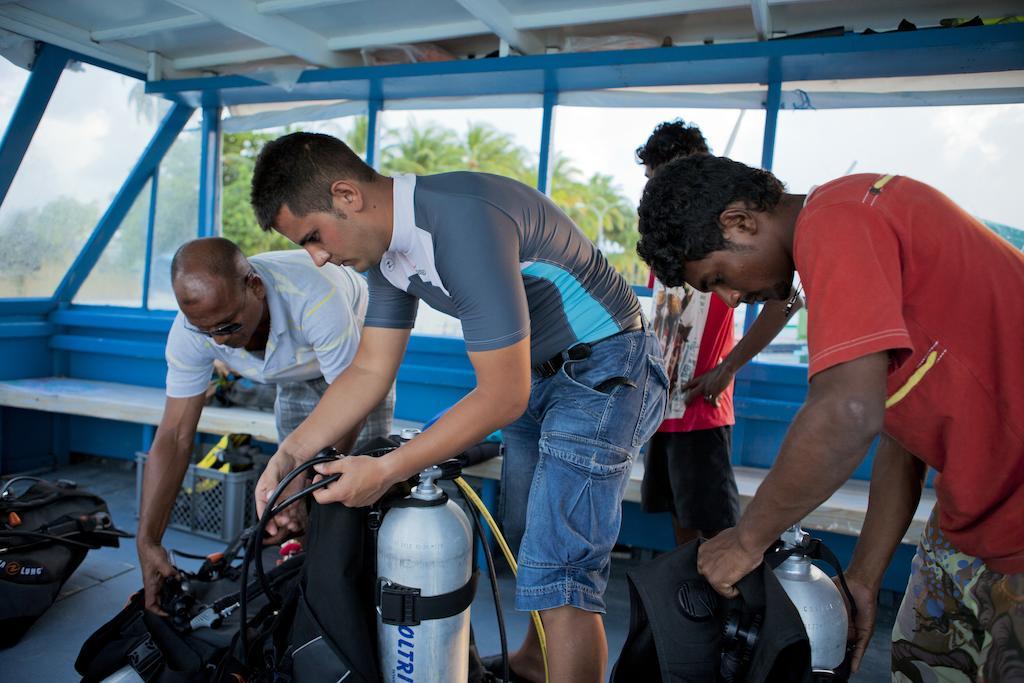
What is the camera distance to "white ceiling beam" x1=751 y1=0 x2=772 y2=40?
10.6ft

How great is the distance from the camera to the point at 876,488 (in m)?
1.67

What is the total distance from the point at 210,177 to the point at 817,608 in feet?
A: 17.0

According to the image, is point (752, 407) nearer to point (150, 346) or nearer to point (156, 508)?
point (156, 508)

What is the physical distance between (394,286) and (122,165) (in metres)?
4.41

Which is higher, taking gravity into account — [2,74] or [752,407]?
[2,74]

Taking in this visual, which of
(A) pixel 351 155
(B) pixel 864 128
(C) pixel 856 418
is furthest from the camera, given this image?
(B) pixel 864 128

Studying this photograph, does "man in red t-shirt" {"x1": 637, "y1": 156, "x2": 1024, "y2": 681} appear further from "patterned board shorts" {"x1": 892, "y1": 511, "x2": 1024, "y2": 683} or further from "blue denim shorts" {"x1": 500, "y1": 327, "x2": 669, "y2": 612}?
"blue denim shorts" {"x1": 500, "y1": 327, "x2": 669, "y2": 612}

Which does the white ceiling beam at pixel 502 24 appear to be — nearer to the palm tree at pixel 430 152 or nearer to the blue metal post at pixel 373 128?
the blue metal post at pixel 373 128

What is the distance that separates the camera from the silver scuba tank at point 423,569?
4.97 feet

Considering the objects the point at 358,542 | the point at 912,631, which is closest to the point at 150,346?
the point at 358,542

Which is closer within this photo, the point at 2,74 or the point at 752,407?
the point at 752,407

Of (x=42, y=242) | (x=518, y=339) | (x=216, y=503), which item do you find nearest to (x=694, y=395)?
(x=518, y=339)

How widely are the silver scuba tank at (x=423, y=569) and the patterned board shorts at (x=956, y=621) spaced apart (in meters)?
0.96

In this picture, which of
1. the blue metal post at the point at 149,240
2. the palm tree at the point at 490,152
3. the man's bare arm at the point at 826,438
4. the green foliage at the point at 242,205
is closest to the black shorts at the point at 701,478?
the man's bare arm at the point at 826,438
